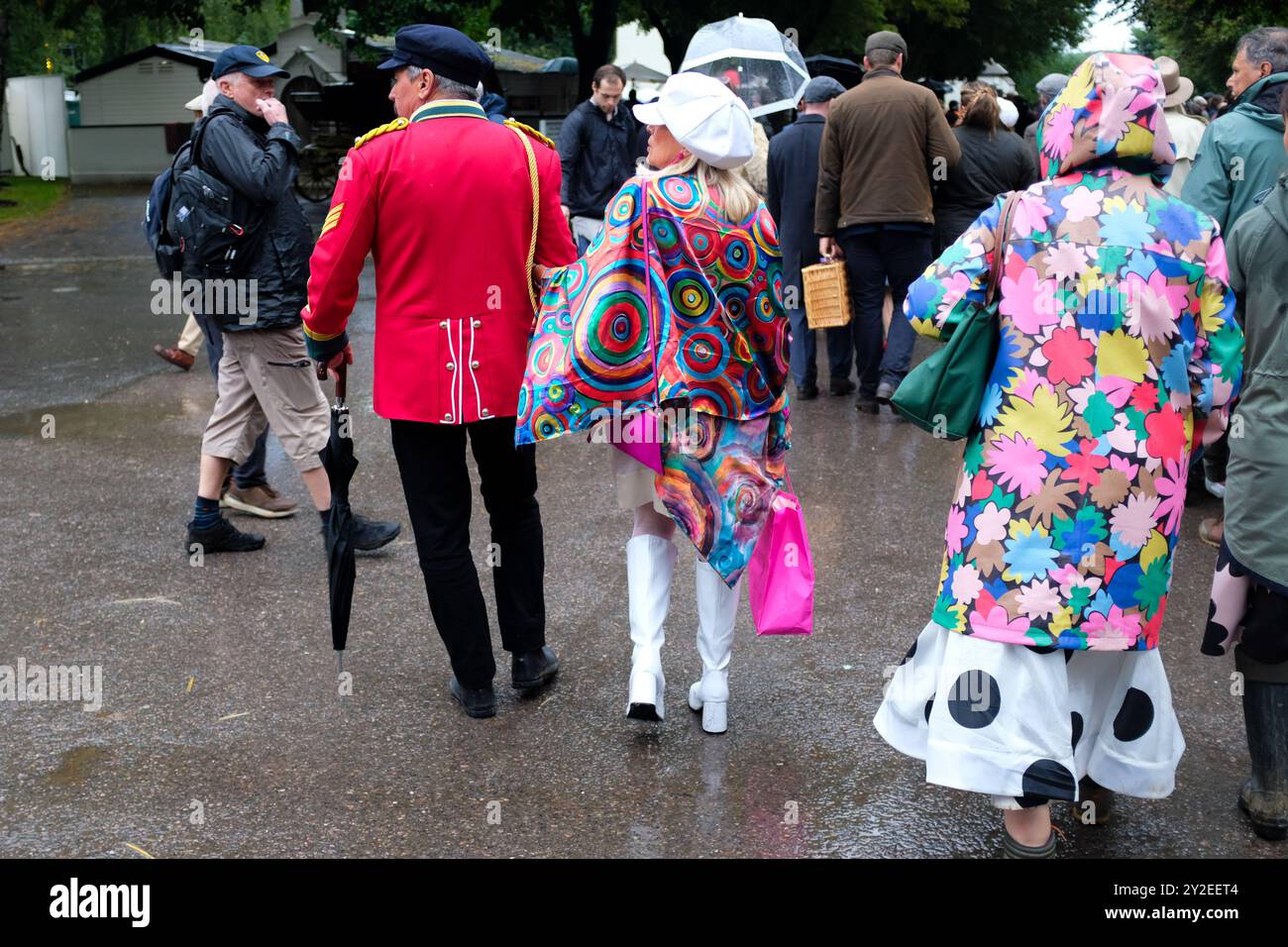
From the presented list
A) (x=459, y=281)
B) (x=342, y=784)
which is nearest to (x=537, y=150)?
(x=459, y=281)

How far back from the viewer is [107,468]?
7.13 m

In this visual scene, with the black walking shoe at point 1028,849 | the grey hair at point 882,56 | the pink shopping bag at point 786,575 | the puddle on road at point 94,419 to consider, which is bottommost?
the puddle on road at point 94,419

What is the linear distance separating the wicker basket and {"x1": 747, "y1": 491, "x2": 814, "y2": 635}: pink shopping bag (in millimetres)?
4168

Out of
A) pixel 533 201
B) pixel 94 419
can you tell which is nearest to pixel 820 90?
pixel 94 419

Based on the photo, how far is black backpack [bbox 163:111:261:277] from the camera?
547 centimetres

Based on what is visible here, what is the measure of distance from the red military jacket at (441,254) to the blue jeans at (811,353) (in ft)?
15.4

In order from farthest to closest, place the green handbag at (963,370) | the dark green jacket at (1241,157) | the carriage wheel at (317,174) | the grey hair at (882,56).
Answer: the carriage wheel at (317,174) → the grey hair at (882,56) → the dark green jacket at (1241,157) → the green handbag at (963,370)


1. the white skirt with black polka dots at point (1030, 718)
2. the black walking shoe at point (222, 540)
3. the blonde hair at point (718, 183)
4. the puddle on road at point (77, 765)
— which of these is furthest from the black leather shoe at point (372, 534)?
the white skirt with black polka dots at point (1030, 718)

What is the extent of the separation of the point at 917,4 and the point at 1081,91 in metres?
31.3

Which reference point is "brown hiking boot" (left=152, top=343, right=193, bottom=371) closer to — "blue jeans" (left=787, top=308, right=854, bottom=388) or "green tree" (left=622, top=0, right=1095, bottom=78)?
"blue jeans" (left=787, top=308, right=854, bottom=388)

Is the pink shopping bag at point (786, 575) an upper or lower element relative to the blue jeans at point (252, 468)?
upper

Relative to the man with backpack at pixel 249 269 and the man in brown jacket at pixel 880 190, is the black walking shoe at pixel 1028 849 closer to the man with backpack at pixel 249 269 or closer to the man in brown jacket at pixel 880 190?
the man with backpack at pixel 249 269

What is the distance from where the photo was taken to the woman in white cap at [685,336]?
3811 mm

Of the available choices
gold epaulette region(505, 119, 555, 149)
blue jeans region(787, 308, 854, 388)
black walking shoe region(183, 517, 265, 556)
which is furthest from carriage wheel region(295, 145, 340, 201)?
gold epaulette region(505, 119, 555, 149)
